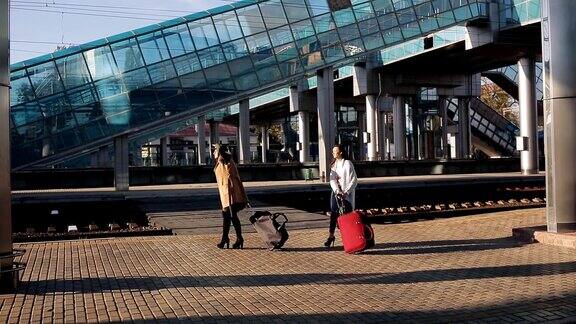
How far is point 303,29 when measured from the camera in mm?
32188

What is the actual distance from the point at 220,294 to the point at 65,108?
21.1 m

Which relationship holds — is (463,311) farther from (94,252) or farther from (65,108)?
(65,108)

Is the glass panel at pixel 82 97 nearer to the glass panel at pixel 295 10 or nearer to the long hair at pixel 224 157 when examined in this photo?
the glass panel at pixel 295 10

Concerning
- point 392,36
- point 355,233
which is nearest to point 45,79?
point 392,36

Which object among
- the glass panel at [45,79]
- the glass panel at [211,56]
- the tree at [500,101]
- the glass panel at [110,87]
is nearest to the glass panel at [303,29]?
the glass panel at [211,56]

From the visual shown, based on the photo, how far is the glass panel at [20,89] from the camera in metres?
26.2

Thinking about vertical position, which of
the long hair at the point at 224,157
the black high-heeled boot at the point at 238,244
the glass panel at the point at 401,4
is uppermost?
the glass panel at the point at 401,4

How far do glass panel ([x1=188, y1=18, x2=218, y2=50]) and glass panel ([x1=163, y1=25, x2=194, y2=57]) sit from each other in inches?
10.5

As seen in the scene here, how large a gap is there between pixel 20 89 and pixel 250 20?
10.9 metres

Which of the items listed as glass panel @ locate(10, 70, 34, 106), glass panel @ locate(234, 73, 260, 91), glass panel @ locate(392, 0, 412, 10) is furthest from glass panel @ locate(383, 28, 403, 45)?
glass panel @ locate(10, 70, 34, 106)

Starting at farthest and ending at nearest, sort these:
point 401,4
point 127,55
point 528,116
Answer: point 528,116 < point 401,4 < point 127,55

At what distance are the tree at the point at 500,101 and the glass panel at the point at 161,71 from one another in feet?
165

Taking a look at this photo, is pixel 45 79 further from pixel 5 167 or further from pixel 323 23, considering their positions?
pixel 5 167

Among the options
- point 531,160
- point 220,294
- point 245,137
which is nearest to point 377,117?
point 245,137
